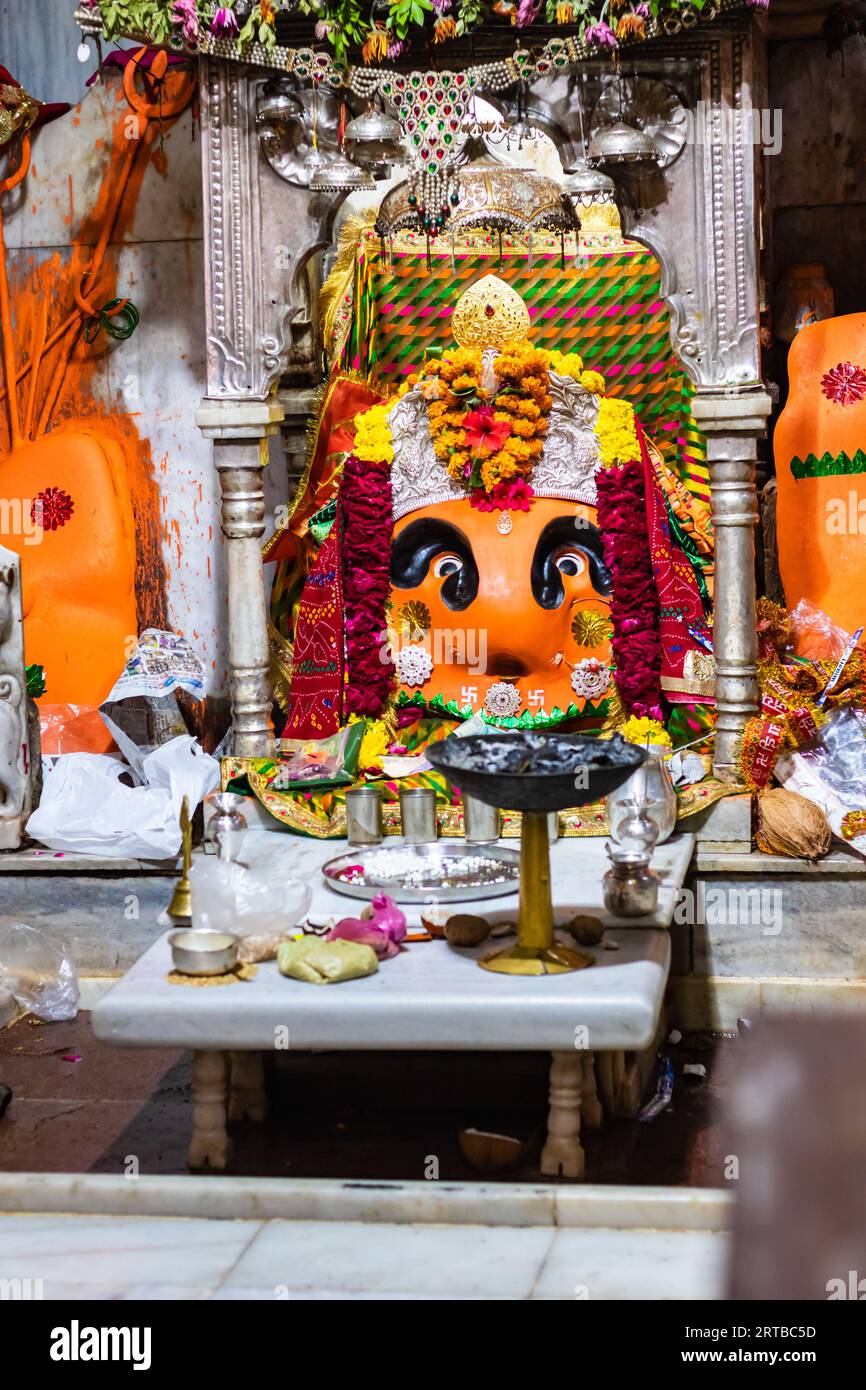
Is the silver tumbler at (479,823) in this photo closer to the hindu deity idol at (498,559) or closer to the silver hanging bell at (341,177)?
the hindu deity idol at (498,559)

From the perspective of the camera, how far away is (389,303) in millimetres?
7996

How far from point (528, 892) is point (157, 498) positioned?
402 centimetres

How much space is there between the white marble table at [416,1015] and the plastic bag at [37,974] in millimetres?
1643

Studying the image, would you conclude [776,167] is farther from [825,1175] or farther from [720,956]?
[825,1175]

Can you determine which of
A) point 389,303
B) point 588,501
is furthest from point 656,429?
point 389,303

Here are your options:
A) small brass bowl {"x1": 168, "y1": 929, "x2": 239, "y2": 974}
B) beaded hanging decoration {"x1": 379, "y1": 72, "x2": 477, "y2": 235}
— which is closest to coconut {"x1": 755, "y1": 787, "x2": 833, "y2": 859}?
small brass bowl {"x1": 168, "y1": 929, "x2": 239, "y2": 974}

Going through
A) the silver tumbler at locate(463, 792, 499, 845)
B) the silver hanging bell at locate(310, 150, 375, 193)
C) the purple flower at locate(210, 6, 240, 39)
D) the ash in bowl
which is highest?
the purple flower at locate(210, 6, 240, 39)

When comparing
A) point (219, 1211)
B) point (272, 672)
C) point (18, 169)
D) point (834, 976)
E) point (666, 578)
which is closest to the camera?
point (219, 1211)

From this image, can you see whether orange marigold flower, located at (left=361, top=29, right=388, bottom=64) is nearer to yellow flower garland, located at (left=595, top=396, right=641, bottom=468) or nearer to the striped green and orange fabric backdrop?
the striped green and orange fabric backdrop

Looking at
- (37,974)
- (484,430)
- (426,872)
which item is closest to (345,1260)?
(426,872)

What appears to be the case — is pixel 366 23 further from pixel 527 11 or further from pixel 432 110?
pixel 527 11

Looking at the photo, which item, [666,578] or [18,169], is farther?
[18,169]

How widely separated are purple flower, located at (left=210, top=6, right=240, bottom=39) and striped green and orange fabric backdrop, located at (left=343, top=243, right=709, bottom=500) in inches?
58.1

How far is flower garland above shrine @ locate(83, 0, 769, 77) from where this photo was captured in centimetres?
630
